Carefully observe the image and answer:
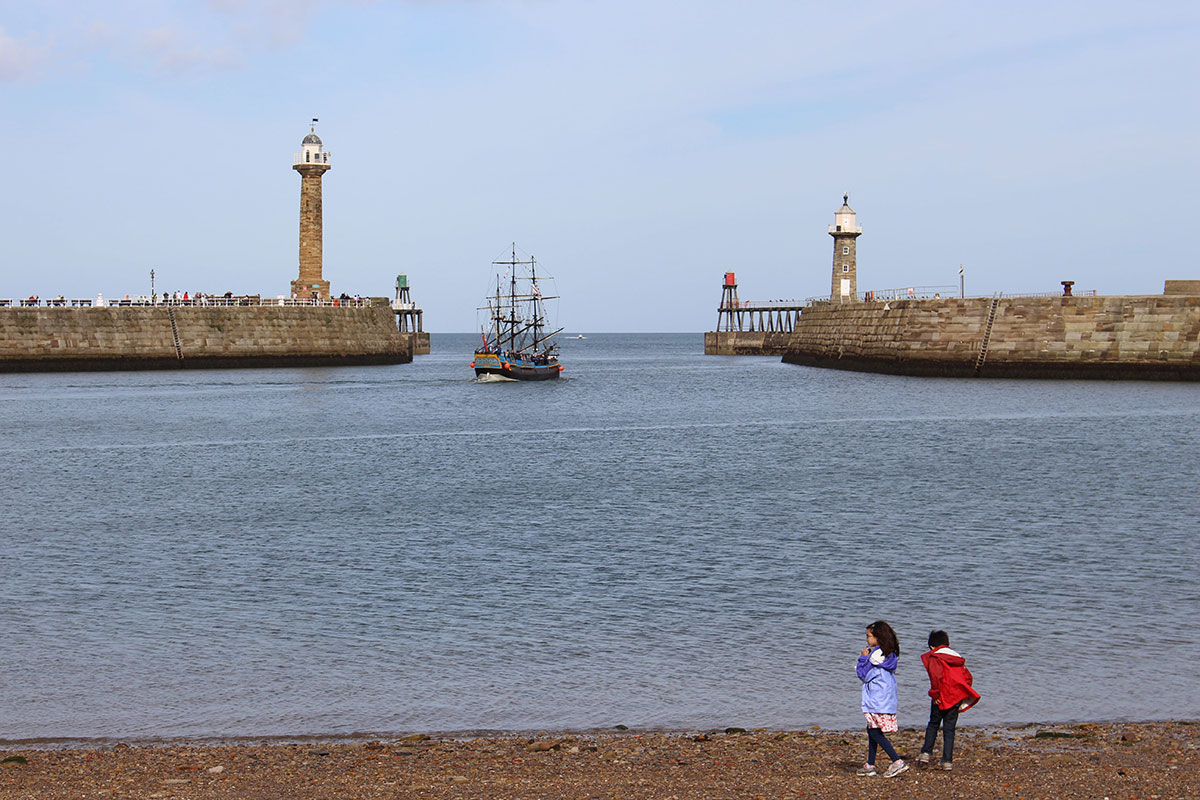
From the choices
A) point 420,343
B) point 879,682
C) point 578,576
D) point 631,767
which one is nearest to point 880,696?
point 879,682

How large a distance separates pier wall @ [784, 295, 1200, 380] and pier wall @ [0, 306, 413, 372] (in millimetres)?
43173

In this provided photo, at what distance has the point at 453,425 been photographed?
5697 centimetres

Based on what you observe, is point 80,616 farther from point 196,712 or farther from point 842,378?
point 842,378

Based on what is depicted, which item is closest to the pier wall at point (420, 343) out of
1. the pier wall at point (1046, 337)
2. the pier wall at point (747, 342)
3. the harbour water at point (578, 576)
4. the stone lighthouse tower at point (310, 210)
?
the pier wall at point (747, 342)

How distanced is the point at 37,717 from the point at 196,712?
172cm

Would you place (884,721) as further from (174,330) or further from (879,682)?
(174,330)

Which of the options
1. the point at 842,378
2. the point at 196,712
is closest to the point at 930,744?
the point at 196,712

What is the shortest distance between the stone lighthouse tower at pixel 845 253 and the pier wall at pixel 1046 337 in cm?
2454

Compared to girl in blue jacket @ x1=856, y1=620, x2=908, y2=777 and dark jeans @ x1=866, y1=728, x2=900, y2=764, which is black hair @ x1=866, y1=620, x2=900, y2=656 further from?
dark jeans @ x1=866, y1=728, x2=900, y2=764

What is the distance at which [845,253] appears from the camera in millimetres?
116750

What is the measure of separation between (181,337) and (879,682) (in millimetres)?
89149

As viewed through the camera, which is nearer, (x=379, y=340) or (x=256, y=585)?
(x=256, y=585)

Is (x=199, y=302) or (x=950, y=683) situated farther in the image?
(x=199, y=302)

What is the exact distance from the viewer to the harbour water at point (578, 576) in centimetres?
1478
